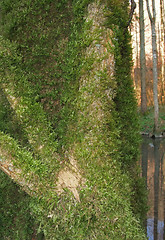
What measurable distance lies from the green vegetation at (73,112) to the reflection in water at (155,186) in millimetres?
1025

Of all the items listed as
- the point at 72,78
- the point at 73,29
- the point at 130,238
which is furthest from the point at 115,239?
the point at 73,29

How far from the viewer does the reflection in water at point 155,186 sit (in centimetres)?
379

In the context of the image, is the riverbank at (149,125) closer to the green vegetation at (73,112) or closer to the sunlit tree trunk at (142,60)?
the sunlit tree trunk at (142,60)

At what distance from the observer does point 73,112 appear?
2.53m

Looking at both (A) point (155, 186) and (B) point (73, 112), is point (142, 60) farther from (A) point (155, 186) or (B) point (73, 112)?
(B) point (73, 112)

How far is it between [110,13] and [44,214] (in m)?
2.02

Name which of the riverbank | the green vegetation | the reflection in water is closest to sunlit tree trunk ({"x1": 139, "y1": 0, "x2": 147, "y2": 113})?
the riverbank

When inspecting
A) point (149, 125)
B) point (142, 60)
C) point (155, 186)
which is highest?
point (142, 60)

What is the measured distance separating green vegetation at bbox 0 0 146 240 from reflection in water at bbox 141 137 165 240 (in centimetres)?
102

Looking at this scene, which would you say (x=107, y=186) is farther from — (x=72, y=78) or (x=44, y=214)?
(x=72, y=78)

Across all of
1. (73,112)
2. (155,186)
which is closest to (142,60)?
(155,186)

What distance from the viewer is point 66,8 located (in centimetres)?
279

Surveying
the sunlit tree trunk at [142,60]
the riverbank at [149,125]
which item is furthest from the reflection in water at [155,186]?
the sunlit tree trunk at [142,60]

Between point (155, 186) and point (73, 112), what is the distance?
3.97 meters
